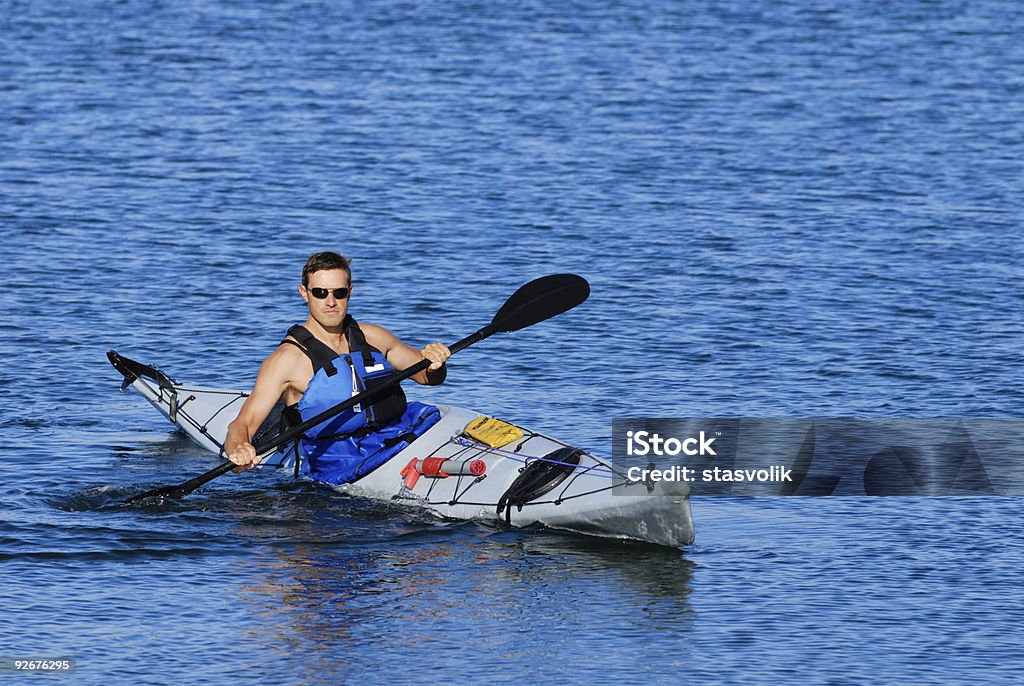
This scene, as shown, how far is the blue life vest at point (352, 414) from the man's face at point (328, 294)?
5.3 inches

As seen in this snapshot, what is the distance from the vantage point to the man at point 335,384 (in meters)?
8.68

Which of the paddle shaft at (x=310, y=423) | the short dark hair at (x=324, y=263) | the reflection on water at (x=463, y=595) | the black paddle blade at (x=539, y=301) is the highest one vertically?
the short dark hair at (x=324, y=263)

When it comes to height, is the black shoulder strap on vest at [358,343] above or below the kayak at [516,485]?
above

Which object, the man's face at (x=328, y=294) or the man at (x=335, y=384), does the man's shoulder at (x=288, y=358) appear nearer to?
the man at (x=335, y=384)

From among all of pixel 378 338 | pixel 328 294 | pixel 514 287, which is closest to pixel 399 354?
pixel 378 338

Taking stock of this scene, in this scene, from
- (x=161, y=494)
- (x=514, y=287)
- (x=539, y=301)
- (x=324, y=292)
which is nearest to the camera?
(x=324, y=292)

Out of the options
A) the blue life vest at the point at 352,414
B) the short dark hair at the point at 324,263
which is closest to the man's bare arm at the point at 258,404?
the blue life vest at the point at 352,414

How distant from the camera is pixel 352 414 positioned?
9016mm

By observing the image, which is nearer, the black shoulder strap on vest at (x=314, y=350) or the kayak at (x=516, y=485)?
the kayak at (x=516, y=485)

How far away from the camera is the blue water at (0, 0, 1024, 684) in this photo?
7.62 metres

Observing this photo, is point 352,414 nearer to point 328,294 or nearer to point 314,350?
point 314,350

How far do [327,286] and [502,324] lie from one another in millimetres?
1319

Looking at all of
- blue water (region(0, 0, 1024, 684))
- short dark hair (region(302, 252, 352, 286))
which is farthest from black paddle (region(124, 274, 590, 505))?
short dark hair (region(302, 252, 352, 286))

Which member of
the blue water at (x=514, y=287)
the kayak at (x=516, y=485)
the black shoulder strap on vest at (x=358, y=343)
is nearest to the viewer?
the blue water at (x=514, y=287)
